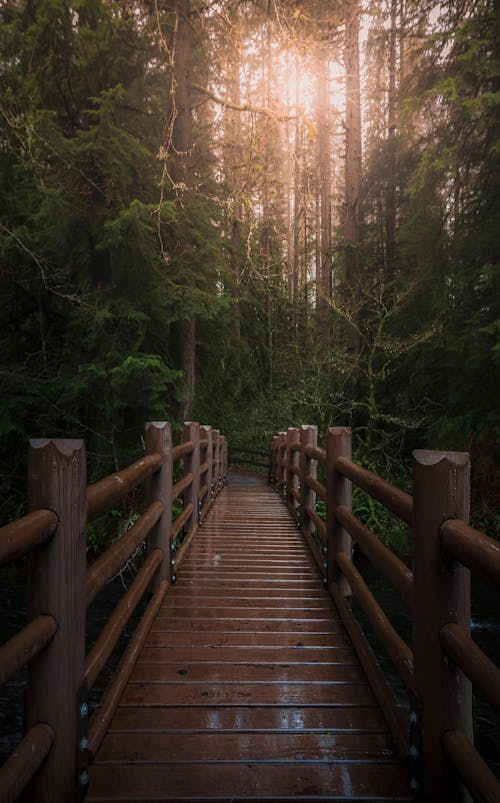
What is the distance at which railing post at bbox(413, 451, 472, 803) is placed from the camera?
178cm

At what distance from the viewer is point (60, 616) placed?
174 centimetres

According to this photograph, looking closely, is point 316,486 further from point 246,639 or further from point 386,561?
point 386,561

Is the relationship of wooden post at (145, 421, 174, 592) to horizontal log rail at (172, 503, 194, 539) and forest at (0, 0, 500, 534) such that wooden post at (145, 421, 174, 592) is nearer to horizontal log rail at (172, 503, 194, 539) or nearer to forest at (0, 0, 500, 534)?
horizontal log rail at (172, 503, 194, 539)

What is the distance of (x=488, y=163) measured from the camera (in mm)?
9039

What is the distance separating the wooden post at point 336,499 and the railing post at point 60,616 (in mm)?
2183

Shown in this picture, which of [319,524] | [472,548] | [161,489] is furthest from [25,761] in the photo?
[319,524]

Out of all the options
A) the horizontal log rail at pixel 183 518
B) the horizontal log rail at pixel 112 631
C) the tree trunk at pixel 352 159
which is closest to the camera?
the horizontal log rail at pixel 112 631

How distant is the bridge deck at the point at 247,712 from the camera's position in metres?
1.89

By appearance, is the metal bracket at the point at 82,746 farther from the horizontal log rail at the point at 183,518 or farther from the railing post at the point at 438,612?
the horizontal log rail at the point at 183,518

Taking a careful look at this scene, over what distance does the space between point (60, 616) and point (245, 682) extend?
1.27 m

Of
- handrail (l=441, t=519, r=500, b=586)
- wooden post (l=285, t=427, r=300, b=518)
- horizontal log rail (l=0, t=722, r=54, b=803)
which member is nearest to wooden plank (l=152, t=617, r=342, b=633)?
horizontal log rail (l=0, t=722, r=54, b=803)

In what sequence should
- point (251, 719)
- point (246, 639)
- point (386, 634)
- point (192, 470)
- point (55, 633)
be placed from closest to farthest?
point (55, 633) → point (251, 719) → point (386, 634) → point (246, 639) → point (192, 470)

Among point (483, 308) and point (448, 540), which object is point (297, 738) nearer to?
point (448, 540)

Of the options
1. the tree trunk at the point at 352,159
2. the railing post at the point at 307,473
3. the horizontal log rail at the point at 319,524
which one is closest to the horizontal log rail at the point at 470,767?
the horizontal log rail at the point at 319,524
